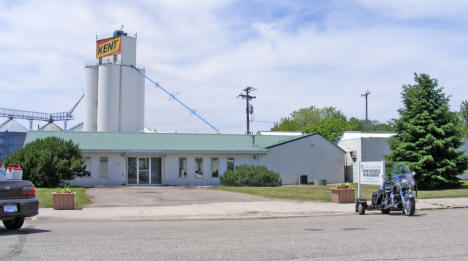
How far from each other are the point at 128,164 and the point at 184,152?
405 centimetres

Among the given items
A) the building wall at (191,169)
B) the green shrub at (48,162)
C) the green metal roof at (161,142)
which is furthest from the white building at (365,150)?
the green shrub at (48,162)

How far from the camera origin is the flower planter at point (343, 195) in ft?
67.5

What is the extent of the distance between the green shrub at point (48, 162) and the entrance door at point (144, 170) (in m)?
5.13

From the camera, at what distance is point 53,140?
99.3ft

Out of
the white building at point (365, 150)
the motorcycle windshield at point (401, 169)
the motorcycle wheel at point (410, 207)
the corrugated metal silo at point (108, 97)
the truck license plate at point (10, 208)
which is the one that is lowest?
the motorcycle wheel at point (410, 207)

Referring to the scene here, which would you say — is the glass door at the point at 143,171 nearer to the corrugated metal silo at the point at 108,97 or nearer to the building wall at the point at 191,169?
the building wall at the point at 191,169

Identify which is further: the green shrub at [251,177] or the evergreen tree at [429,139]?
the green shrub at [251,177]

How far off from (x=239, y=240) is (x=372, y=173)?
1042cm

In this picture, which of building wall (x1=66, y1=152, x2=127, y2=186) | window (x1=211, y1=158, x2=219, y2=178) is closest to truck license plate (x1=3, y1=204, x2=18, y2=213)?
building wall (x1=66, y1=152, x2=127, y2=186)

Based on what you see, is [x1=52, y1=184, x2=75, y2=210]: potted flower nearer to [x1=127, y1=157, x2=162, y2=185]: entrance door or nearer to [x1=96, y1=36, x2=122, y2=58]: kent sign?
[x1=127, y1=157, x2=162, y2=185]: entrance door

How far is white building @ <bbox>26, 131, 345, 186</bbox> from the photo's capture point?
3438 centimetres

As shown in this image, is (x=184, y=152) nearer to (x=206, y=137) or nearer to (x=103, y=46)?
(x=206, y=137)

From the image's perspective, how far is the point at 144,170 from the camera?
35.2 meters

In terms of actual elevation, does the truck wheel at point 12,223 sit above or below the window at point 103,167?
below
